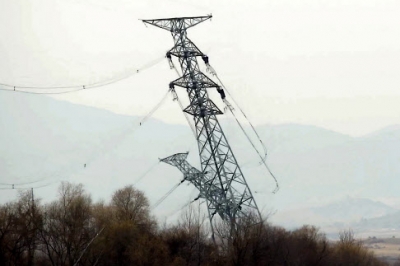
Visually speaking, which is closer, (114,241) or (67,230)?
(114,241)

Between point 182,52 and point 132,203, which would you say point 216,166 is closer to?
point 182,52

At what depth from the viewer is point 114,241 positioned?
62.5 m

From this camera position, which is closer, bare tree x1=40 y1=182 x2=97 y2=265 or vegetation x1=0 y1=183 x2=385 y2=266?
vegetation x1=0 y1=183 x2=385 y2=266

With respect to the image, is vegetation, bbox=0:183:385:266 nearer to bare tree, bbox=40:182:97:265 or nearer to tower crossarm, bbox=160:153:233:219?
bare tree, bbox=40:182:97:265

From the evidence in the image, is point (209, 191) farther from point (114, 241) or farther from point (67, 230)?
point (67, 230)

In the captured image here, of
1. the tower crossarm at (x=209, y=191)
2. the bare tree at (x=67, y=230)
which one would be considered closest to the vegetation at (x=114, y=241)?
the bare tree at (x=67, y=230)

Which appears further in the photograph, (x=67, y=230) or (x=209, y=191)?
(x=67, y=230)

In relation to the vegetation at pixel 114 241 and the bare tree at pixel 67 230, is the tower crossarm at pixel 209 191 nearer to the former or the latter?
the vegetation at pixel 114 241

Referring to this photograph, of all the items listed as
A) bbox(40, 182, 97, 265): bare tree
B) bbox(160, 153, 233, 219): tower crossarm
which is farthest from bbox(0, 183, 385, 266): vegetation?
bbox(160, 153, 233, 219): tower crossarm

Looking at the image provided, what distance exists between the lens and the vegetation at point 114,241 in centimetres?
5906

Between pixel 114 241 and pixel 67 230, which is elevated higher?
pixel 67 230

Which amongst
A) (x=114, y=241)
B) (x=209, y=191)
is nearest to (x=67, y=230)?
(x=114, y=241)

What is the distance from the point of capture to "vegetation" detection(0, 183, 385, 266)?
5906 cm

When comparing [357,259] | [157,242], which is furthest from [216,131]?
[357,259]
